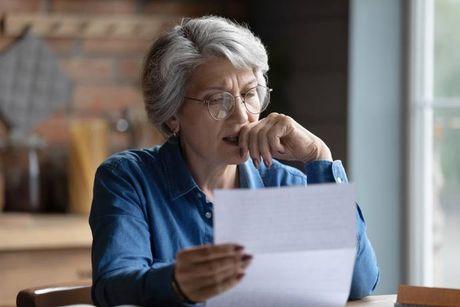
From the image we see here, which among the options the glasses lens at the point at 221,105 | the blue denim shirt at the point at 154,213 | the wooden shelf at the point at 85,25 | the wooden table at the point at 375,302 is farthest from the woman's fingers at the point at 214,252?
the wooden shelf at the point at 85,25

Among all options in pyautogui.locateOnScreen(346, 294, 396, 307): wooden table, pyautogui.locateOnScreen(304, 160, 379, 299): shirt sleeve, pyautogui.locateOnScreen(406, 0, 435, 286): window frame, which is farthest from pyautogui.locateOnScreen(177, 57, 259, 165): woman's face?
pyautogui.locateOnScreen(406, 0, 435, 286): window frame

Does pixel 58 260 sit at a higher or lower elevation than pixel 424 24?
lower

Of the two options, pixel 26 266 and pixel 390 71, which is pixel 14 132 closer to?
pixel 26 266

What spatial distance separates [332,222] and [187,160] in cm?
67

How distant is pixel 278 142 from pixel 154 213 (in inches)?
11.4

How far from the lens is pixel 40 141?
3707 mm

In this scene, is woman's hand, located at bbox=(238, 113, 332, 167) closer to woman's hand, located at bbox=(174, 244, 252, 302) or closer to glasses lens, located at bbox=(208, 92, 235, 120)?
glasses lens, located at bbox=(208, 92, 235, 120)

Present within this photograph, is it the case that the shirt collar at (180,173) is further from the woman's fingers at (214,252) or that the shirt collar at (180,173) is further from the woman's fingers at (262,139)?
the woman's fingers at (214,252)

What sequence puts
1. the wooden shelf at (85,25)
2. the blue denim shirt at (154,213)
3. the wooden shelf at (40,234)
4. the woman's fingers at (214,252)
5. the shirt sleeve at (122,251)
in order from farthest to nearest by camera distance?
the wooden shelf at (85,25)
the wooden shelf at (40,234)
the blue denim shirt at (154,213)
the shirt sleeve at (122,251)
the woman's fingers at (214,252)

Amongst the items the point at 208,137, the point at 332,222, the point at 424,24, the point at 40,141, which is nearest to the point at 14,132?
the point at 40,141

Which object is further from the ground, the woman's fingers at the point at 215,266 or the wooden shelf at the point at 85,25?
the wooden shelf at the point at 85,25

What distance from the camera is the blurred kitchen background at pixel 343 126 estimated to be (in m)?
3.33

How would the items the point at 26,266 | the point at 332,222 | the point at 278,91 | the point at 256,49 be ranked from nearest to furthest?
1. the point at 332,222
2. the point at 256,49
3. the point at 26,266
4. the point at 278,91

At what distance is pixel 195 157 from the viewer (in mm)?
2104
